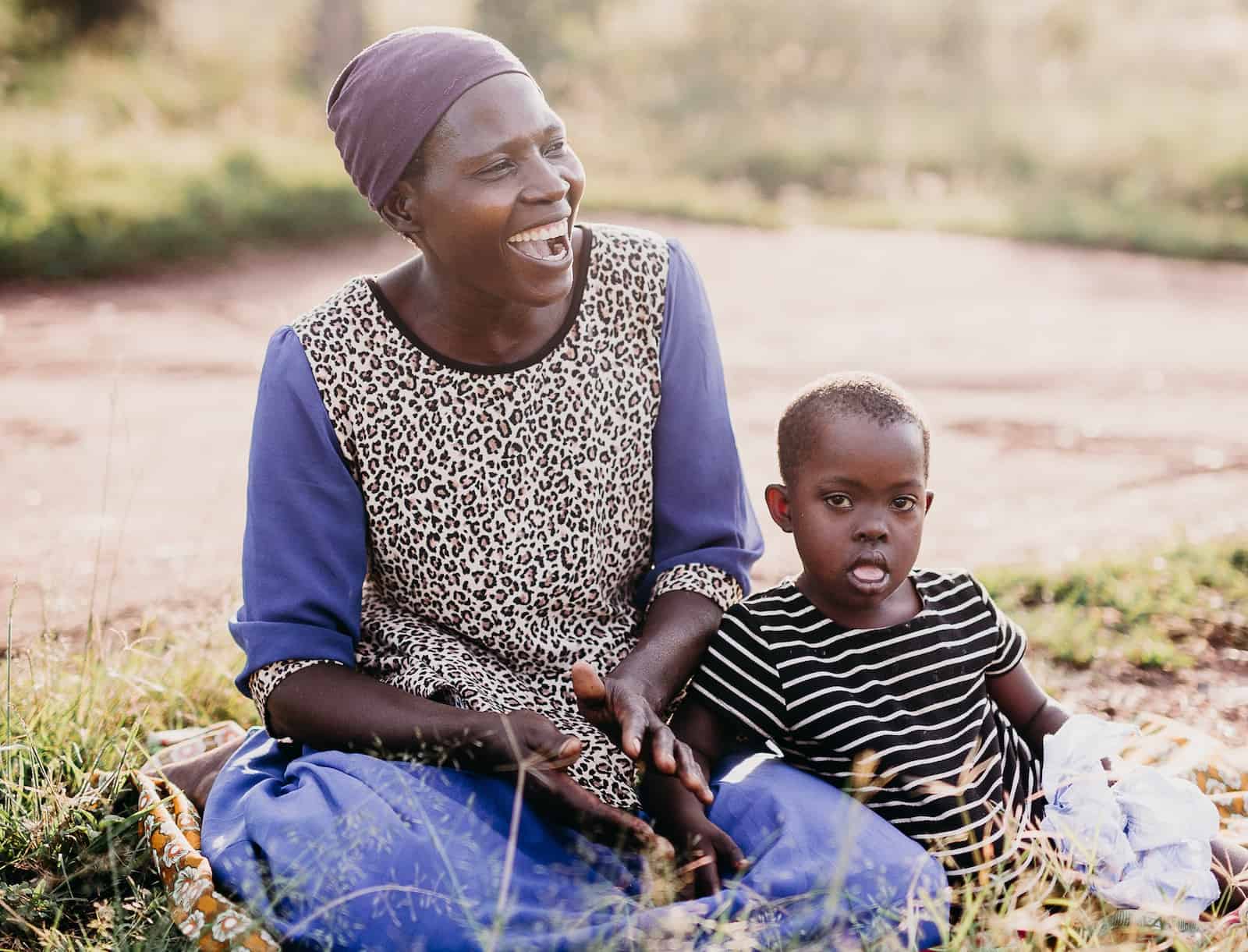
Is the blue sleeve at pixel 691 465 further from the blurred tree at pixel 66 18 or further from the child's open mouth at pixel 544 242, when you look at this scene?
the blurred tree at pixel 66 18

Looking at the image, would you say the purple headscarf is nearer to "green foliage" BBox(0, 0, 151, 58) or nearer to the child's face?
the child's face

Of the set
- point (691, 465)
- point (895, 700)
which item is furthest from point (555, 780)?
point (691, 465)

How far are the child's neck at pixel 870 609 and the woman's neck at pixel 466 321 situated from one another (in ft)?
2.37

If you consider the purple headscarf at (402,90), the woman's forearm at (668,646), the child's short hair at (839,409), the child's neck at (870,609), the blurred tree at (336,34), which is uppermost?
the blurred tree at (336,34)

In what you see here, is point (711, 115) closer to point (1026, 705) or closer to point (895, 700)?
point (1026, 705)

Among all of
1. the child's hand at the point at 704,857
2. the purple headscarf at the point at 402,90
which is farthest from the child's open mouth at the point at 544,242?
the child's hand at the point at 704,857

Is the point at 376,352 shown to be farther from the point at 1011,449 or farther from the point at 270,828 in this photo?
the point at 1011,449

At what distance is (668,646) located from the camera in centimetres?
255

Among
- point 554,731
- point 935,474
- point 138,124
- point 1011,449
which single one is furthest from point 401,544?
point 138,124

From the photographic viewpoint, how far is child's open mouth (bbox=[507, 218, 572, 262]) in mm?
2518

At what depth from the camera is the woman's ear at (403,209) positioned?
257cm

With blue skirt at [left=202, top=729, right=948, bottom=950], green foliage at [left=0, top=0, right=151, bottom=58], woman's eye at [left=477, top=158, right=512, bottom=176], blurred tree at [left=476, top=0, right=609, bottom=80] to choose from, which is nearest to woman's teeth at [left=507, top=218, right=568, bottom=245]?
woman's eye at [left=477, top=158, right=512, bottom=176]

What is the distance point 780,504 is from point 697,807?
1.95ft

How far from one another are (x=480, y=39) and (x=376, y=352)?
2.04 ft
